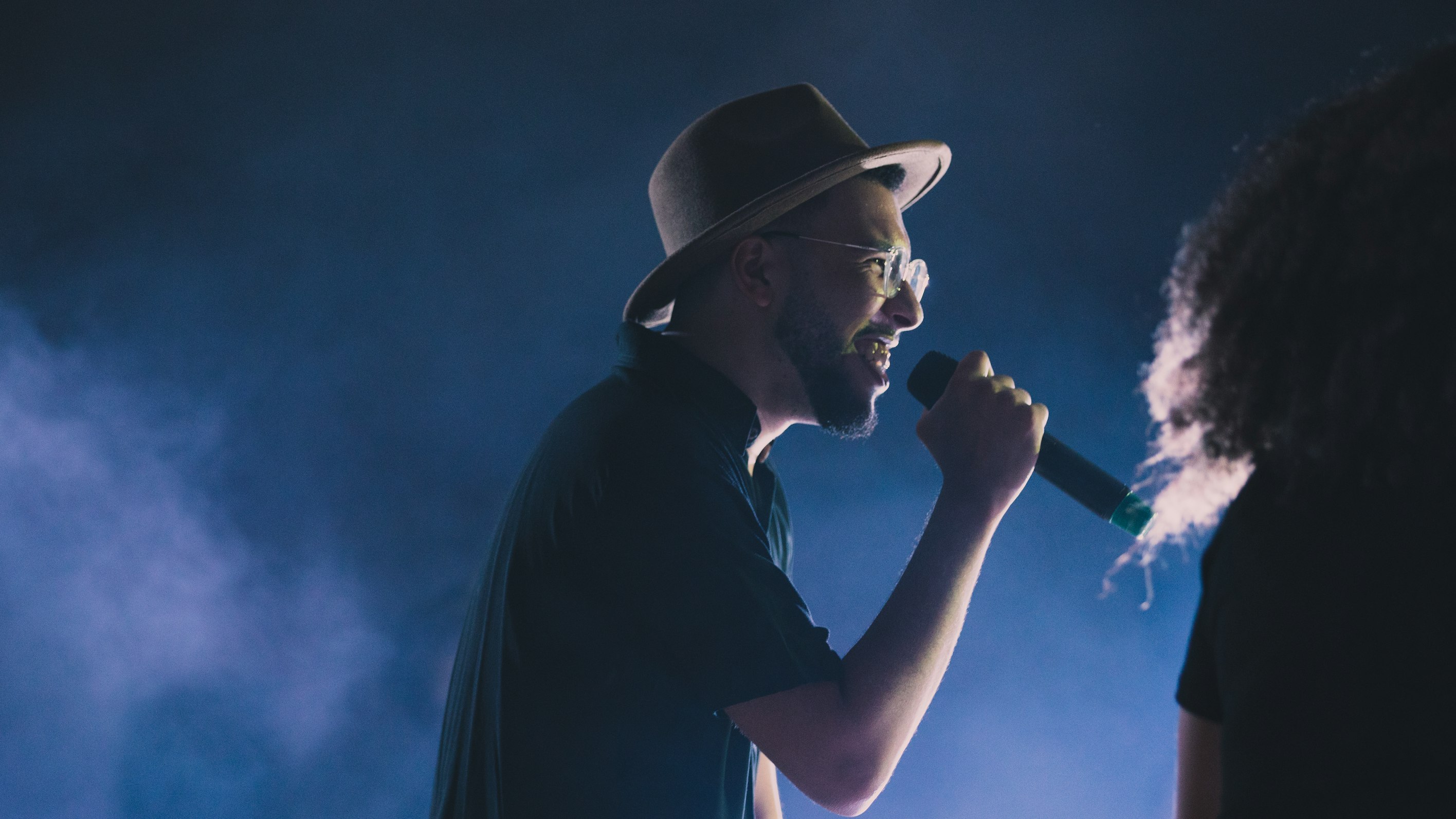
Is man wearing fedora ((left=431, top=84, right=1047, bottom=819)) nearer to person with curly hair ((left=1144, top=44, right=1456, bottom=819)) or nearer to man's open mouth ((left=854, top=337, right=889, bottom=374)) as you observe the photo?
man's open mouth ((left=854, top=337, right=889, bottom=374))

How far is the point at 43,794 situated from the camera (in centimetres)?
251

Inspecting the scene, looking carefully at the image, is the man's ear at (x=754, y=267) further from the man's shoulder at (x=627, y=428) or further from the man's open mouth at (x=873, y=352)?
the man's shoulder at (x=627, y=428)

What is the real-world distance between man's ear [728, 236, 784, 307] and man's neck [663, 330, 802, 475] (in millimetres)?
97

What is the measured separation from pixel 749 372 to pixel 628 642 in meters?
0.52

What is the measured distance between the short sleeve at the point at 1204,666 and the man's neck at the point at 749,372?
0.89 metres

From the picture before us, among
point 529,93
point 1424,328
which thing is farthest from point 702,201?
point 529,93

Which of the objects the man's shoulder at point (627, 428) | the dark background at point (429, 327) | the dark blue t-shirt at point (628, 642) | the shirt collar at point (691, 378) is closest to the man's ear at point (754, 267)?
the shirt collar at point (691, 378)

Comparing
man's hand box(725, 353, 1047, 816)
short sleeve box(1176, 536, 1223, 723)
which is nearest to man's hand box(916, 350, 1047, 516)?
man's hand box(725, 353, 1047, 816)

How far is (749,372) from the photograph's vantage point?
57.3 inches

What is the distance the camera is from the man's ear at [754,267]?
4.92 feet

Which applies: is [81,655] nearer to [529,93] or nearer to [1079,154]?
[529,93]

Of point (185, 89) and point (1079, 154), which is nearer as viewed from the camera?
point (185, 89)

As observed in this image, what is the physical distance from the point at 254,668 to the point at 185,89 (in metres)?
1.67

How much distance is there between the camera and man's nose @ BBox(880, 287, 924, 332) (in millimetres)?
1547
